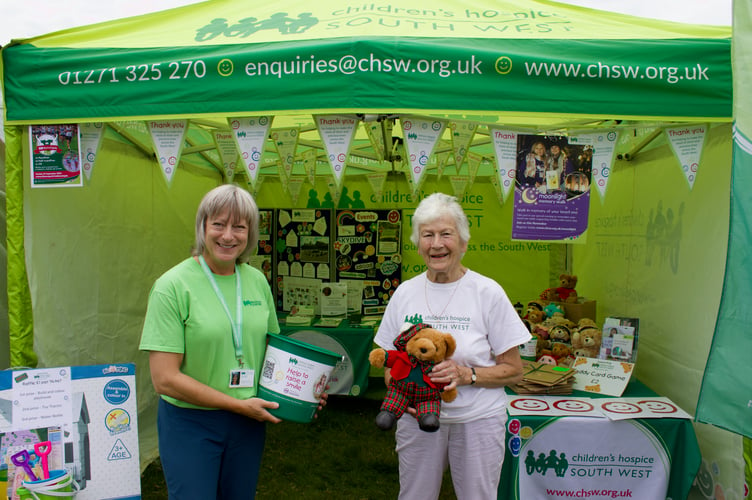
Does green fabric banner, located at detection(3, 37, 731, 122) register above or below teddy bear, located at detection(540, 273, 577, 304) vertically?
above

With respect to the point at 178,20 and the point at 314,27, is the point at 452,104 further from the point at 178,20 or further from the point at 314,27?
the point at 178,20

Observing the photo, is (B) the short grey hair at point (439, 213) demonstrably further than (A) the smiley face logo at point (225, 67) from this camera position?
No

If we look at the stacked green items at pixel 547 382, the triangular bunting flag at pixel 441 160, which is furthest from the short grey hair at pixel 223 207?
the triangular bunting flag at pixel 441 160

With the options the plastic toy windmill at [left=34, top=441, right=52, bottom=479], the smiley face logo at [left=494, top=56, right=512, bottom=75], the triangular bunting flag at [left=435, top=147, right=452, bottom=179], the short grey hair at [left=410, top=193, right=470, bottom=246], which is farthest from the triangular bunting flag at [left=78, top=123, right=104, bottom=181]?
the triangular bunting flag at [left=435, top=147, right=452, bottom=179]

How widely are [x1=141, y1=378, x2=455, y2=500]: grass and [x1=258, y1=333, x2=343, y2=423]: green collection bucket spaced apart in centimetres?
176

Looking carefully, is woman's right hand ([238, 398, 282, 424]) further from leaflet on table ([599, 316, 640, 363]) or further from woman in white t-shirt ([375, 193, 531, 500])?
leaflet on table ([599, 316, 640, 363])

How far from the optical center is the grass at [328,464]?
124 inches

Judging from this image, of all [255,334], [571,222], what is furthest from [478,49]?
[255,334]

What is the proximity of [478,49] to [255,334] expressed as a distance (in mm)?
1554

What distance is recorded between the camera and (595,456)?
7.91ft

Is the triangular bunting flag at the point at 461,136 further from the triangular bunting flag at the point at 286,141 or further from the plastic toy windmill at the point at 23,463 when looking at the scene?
the plastic toy windmill at the point at 23,463

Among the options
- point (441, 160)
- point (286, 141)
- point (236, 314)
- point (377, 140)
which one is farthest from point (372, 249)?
point (236, 314)

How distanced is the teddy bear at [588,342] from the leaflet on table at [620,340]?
0.22ft

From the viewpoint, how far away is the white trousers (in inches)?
69.7
